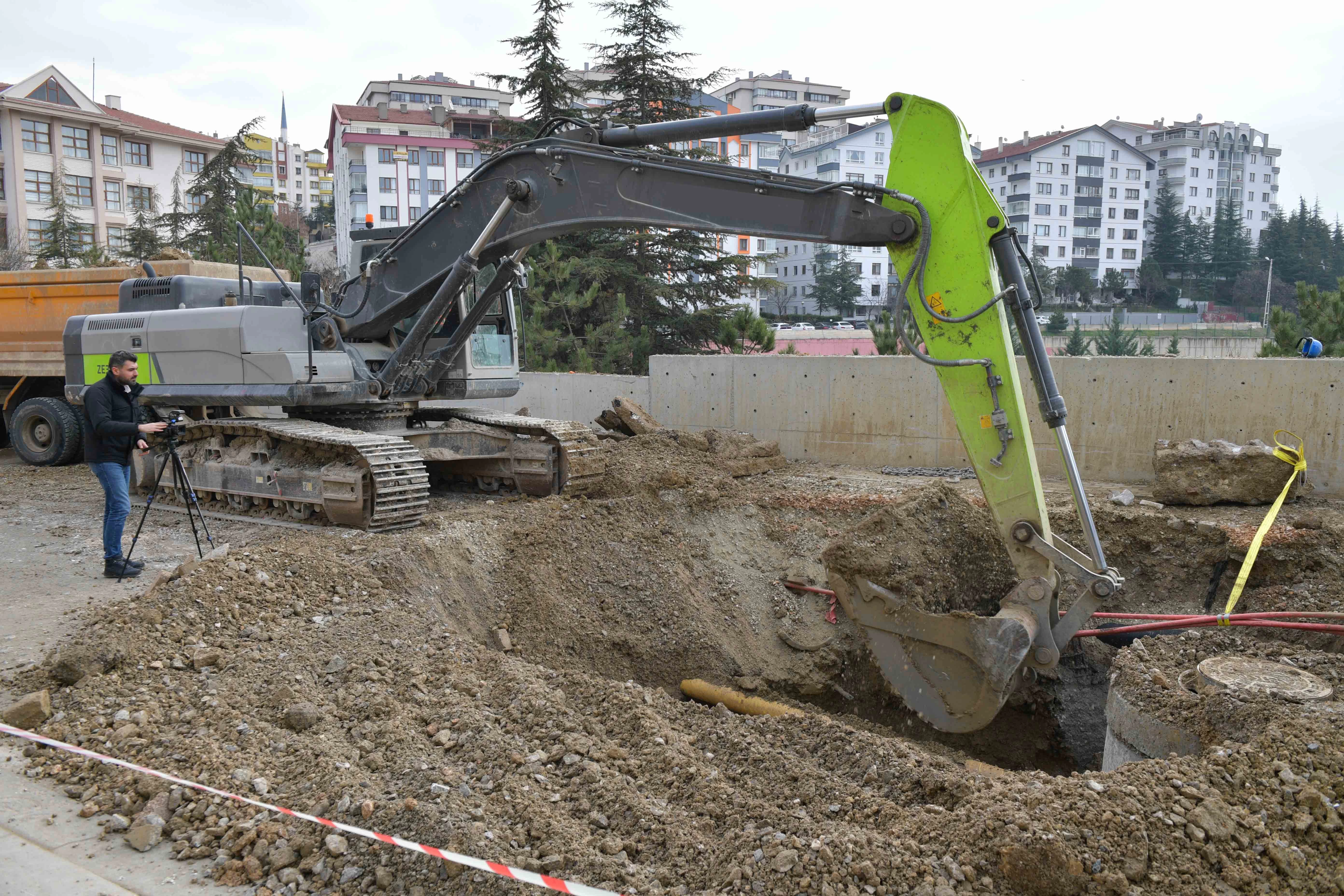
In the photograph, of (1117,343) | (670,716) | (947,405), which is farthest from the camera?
(1117,343)

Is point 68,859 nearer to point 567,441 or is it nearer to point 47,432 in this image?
point 567,441

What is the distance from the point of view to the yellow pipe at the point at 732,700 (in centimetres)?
573

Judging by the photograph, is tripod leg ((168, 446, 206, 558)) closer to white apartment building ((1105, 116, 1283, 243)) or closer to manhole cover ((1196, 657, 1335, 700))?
manhole cover ((1196, 657, 1335, 700))

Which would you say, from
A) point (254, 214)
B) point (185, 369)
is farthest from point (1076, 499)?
point (254, 214)

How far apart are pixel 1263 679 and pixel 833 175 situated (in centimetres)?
7091

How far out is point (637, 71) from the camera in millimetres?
19016

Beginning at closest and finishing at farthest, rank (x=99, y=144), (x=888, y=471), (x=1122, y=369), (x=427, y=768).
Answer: (x=427, y=768), (x=1122, y=369), (x=888, y=471), (x=99, y=144)

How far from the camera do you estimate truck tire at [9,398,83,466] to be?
1162cm

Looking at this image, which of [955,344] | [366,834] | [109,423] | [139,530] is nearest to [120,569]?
[139,530]

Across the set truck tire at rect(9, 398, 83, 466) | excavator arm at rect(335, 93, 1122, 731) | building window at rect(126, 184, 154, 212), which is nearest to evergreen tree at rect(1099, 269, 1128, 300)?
building window at rect(126, 184, 154, 212)

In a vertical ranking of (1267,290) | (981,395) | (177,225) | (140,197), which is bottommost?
(981,395)

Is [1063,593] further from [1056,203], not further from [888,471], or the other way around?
[1056,203]

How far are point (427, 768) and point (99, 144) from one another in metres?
54.2

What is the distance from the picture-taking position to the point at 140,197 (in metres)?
41.6
